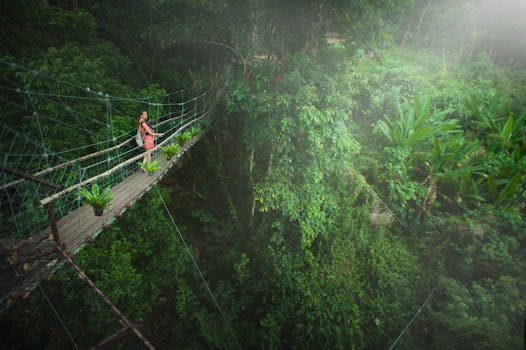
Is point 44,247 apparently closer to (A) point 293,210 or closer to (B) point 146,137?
(B) point 146,137

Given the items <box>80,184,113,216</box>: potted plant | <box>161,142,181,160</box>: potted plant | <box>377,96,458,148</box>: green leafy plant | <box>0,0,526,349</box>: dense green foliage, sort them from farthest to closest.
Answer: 1. <box>377,96,458,148</box>: green leafy plant
2. <box>161,142,181,160</box>: potted plant
3. <box>0,0,526,349</box>: dense green foliage
4. <box>80,184,113,216</box>: potted plant

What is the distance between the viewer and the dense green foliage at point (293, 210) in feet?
10.1

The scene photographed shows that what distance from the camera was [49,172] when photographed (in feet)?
8.36

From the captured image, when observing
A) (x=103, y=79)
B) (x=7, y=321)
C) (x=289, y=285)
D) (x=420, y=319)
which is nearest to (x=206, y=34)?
(x=103, y=79)

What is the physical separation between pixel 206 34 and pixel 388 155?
4.21 metres

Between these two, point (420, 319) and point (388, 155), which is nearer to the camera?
point (420, 319)

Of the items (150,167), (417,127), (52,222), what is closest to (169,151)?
(150,167)

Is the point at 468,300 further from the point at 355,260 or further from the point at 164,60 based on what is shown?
the point at 164,60

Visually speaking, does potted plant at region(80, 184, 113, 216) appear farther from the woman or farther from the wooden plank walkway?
the woman

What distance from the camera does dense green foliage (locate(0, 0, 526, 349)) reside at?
10.1 feet

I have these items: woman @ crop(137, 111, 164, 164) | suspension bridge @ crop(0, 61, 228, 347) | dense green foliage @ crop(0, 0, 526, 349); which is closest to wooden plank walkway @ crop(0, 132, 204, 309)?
suspension bridge @ crop(0, 61, 228, 347)

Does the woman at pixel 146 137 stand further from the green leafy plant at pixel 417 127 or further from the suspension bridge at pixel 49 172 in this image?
the green leafy plant at pixel 417 127

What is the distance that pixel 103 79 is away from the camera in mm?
3297

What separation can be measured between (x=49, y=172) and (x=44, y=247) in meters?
1.02
